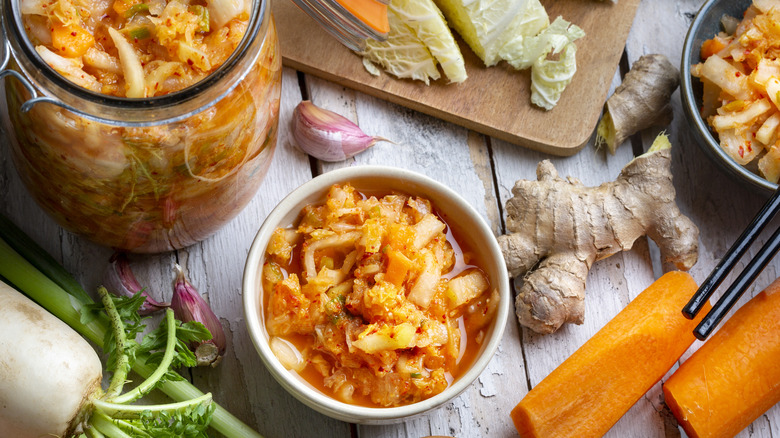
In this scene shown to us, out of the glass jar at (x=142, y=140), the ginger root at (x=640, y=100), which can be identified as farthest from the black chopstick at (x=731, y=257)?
the glass jar at (x=142, y=140)

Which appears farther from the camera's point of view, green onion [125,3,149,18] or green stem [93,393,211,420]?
green stem [93,393,211,420]

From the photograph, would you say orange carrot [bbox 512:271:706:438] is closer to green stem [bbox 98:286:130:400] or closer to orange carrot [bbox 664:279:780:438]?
orange carrot [bbox 664:279:780:438]

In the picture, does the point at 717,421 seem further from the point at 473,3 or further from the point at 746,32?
the point at 473,3

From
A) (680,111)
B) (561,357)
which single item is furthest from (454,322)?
(680,111)

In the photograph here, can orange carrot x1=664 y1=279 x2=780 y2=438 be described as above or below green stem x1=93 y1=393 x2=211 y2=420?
above

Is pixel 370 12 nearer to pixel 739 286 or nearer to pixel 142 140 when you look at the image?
pixel 142 140

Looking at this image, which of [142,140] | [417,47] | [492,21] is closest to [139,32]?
[142,140]

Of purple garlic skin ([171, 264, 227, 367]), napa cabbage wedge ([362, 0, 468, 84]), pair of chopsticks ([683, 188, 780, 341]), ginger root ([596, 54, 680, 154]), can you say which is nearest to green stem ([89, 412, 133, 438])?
purple garlic skin ([171, 264, 227, 367])

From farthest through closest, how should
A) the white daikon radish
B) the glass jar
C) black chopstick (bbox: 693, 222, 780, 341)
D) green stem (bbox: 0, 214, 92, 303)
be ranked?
1. green stem (bbox: 0, 214, 92, 303)
2. black chopstick (bbox: 693, 222, 780, 341)
3. the white daikon radish
4. the glass jar
